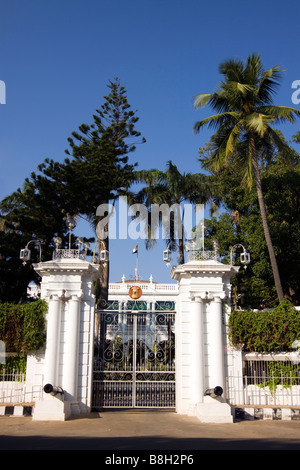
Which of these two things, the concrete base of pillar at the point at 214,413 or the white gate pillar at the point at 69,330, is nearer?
the concrete base of pillar at the point at 214,413

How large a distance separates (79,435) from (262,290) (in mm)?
11742

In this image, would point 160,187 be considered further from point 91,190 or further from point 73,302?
point 73,302

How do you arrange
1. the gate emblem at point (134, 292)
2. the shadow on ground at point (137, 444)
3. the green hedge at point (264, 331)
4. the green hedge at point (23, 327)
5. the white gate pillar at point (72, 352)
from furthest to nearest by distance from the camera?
1. the gate emblem at point (134, 292)
2. the green hedge at point (264, 331)
3. the green hedge at point (23, 327)
4. the white gate pillar at point (72, 352)
5. the shadow on ground at point (137, 444)

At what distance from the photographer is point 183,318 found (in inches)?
429

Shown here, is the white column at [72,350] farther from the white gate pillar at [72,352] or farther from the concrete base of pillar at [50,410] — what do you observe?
the concrete base of pillar at [50,410]

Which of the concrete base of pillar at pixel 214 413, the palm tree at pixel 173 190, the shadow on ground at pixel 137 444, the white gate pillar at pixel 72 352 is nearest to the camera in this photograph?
the shadow on ground at pixel 137 444

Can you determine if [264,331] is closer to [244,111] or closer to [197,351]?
[197,351]

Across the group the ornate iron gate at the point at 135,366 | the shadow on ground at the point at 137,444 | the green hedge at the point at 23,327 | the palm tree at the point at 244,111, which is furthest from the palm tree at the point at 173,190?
the shadow on ground at the point at 137,444

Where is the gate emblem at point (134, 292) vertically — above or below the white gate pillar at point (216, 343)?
above

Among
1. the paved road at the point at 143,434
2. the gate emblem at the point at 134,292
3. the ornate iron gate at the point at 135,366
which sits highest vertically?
the gate emblem at the point at 134,292

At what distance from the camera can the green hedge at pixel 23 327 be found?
10539mm

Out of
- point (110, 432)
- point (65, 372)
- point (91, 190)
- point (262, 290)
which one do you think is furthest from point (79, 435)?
point (91, 190)

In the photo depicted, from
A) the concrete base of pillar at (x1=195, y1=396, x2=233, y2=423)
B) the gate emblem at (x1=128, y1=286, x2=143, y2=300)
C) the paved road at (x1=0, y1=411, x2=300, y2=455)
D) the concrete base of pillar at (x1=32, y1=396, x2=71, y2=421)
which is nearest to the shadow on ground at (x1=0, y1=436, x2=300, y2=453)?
the paved road at (x1=0, y1=411, x2=300, y2=455)

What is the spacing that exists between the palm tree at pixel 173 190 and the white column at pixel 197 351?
868cm
